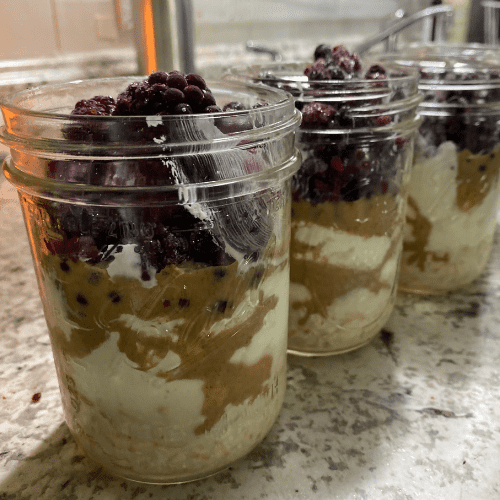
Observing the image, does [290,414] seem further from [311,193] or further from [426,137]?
[426,137]

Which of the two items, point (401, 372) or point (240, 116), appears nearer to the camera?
point (240, 116)

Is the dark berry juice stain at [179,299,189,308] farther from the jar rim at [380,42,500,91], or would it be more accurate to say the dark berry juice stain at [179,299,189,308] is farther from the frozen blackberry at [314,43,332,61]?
the jar rim at [380,42,500,91]

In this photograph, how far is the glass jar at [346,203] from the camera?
0.56 meters

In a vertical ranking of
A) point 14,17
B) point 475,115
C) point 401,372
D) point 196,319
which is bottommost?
point 401,372

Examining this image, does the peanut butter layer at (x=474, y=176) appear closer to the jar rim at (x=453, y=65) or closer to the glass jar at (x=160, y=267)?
the jar rim at (x=453, y=65)

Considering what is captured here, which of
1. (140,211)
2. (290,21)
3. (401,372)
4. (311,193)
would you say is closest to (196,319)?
(140,211)

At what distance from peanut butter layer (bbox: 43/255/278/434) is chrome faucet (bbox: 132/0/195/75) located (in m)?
0.60

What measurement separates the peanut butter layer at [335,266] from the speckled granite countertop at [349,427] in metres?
0.10

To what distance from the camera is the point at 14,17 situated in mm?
874

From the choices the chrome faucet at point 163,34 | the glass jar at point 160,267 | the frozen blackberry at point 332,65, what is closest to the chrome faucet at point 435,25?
the chrome faucet at point 163,34

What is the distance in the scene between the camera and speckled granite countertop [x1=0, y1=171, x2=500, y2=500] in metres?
0.49

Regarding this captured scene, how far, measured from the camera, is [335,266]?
62 cm

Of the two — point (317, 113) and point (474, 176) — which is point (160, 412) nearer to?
point (317, 113)

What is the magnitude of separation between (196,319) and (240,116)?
0.56 ft
